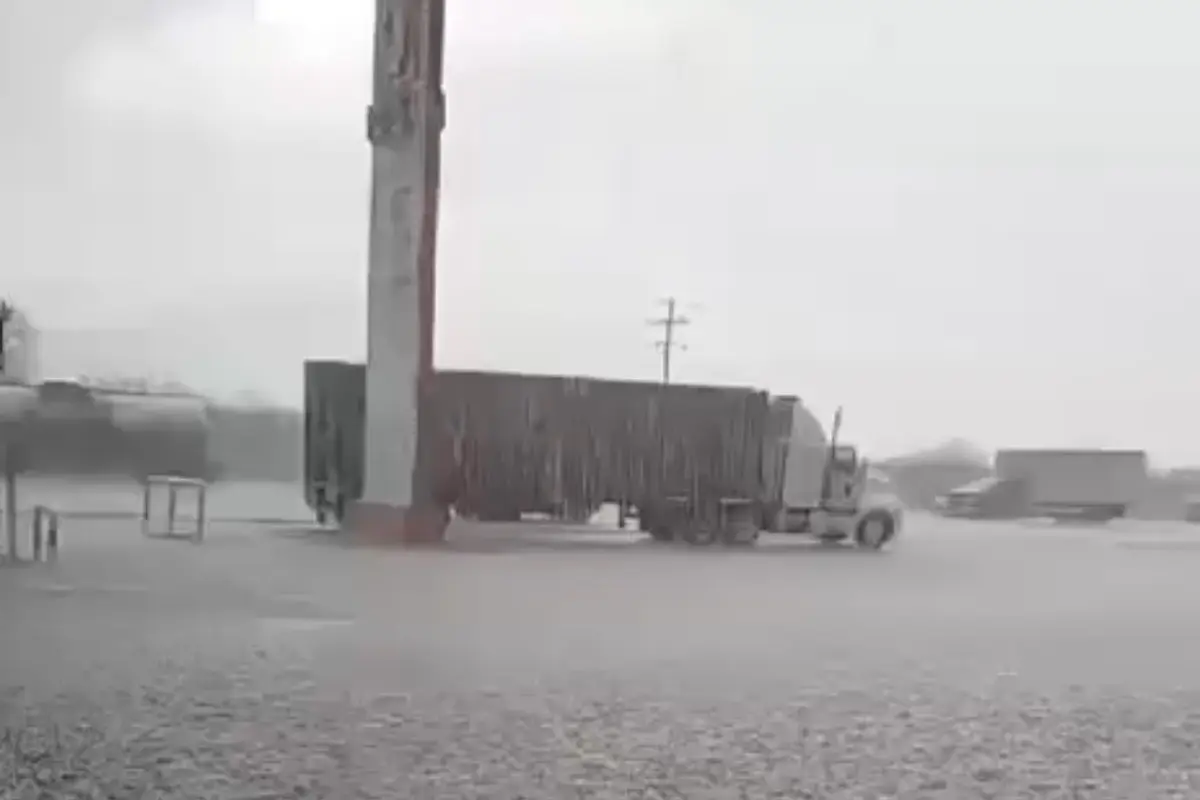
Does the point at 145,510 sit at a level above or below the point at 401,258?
below

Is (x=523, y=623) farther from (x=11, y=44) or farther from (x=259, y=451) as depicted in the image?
(x=11, y=44)

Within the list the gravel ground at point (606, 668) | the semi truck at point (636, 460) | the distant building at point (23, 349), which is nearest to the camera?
the gravel ground at point (606, 668)

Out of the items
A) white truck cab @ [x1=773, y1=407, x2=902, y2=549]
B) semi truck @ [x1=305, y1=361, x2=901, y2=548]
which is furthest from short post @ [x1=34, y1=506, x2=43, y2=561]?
white truck cab @ [x1=773, y1=407, x2=902, y2=549]

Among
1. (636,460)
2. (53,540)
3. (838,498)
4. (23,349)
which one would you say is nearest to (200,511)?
(53,540)

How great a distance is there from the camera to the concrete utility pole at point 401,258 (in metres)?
1.60

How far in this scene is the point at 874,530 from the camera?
160 cm

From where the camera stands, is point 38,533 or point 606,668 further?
point 38,533

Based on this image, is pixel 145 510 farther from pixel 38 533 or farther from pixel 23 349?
pixel 23 349

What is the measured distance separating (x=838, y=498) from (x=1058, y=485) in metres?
0.26

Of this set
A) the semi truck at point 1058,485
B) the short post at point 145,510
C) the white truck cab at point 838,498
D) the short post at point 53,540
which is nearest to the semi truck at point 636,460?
the white truck cab at point 838,498

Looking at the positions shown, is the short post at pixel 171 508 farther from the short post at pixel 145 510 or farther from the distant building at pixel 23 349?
the distant building at pixel 23 349

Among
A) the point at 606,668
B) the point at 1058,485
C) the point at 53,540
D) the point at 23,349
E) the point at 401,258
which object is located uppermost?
the point at 401,258

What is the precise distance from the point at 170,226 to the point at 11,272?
21cm

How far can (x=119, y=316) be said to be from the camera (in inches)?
66.9
